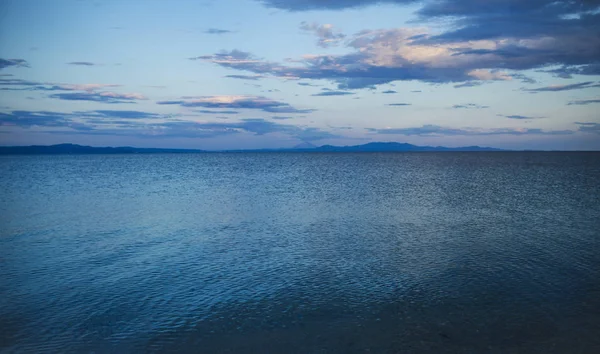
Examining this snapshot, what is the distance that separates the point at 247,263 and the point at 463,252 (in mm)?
14791

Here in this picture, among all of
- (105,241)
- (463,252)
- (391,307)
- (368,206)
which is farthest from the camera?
(368,206)

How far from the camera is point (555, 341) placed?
14961 millimetres

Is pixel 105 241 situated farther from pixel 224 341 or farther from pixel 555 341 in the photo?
pixel 555 341

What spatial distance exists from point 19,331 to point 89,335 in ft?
9.79

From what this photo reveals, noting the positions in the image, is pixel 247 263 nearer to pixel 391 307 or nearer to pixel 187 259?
pixel 187 259

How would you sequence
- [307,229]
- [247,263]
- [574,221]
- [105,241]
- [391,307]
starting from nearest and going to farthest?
[391,307], [247,263], [105,241], [307,229], [574,221]

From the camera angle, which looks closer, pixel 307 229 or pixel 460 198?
pixel 307 229

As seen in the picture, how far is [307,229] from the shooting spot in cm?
3475

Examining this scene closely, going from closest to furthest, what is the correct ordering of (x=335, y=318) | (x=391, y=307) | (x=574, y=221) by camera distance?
(x=335, y=318)
(x=391, y=307)
(x=574, y=221)

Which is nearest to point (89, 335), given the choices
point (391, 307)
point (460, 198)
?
point (391, 307)

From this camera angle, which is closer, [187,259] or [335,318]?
[335,318]

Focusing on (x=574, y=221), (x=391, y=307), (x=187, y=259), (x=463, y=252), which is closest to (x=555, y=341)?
(x=391, y=307)

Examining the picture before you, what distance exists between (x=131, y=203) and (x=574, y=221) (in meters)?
49.7

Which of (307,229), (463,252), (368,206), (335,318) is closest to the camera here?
(335,318)
